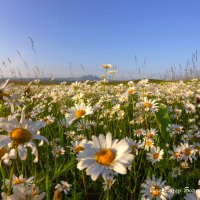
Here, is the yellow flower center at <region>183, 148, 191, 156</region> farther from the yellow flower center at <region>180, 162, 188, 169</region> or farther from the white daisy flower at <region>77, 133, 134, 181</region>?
the white daisy flower at <region>77, 133, 134, 181</region>

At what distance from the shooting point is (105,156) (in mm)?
1333

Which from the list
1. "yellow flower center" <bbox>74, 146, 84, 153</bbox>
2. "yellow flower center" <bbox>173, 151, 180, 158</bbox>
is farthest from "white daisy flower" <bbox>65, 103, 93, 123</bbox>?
"yellow flower center" <bbox>173, 151, 180, 158</bbox>

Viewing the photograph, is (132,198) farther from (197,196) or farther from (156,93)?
(156,93)

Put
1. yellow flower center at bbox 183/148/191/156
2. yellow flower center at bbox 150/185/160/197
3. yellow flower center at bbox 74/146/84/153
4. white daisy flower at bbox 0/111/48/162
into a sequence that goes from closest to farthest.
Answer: white daisy flower at bbox 0/111/48/162 → yellow flower center at bbox 150/185/160/197 → yellow flower center at bbox 74/146/84/153 → yellow flower center at bbox 183/148/191/156

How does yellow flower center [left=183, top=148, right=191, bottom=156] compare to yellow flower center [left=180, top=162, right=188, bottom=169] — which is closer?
yellow flower center [left=180, top=162, right=188, bottom=169]

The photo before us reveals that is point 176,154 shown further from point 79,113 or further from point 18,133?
point 18,133

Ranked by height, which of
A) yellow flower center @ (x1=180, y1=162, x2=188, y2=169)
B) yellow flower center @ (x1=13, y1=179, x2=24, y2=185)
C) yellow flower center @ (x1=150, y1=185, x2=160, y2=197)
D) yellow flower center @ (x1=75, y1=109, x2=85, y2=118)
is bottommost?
yellow flower center @ (x1=180, y1=162, x2=188, y2=169)

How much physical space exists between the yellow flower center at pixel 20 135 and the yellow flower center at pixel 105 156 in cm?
36

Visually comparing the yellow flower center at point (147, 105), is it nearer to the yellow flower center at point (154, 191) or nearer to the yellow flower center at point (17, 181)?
the yellow flower center at point (154, 191)

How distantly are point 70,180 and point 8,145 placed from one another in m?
1.62

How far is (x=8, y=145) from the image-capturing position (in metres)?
1.47

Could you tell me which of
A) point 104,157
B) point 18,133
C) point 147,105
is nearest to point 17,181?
point 18,133

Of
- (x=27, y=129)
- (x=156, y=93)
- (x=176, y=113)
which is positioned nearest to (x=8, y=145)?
(x=27, y=129)

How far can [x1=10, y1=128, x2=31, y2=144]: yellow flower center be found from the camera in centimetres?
139
